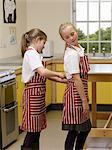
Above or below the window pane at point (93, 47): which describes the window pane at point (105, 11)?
above

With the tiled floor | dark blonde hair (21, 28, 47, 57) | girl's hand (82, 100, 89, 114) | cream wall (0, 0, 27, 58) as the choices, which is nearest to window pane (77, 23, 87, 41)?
cream wall (0, 0, 27, 58)

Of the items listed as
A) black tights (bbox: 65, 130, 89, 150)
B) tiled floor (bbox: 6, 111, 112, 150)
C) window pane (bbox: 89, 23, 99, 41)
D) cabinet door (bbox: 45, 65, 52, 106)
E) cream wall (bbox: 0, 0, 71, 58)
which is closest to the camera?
black tights (bbox: 65, 130, 89, 150)

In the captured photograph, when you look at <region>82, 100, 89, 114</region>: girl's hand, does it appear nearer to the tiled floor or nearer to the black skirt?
the black skirt

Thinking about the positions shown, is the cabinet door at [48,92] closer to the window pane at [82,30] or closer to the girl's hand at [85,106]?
the window pane at [82,30]

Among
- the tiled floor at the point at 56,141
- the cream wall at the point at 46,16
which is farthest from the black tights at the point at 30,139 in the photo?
the cream wall at the point at 46,16

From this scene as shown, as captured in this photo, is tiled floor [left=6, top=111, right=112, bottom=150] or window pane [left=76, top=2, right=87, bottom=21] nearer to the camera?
tiled floor [left=6, top=111, right=112, bottom=150]

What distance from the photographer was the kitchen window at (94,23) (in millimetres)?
6285

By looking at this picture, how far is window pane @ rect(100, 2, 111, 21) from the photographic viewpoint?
6.25 m

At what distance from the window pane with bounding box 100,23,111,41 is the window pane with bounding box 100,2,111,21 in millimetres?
106

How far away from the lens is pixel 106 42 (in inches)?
248

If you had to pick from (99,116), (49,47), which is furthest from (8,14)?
(99,116)

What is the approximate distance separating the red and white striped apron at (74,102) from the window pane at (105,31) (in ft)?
11.4

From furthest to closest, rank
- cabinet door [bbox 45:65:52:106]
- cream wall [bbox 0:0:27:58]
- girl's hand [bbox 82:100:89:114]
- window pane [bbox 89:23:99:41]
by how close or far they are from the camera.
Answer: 1. window pane [bbox 89:23:99:41]
2. cabinet door [bbox 45:65:52:106]
3. cream wall [bbox 0:0:27:58]
4. girl's hand [bbox 82:100:89:114]

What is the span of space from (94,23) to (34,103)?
145 inches
